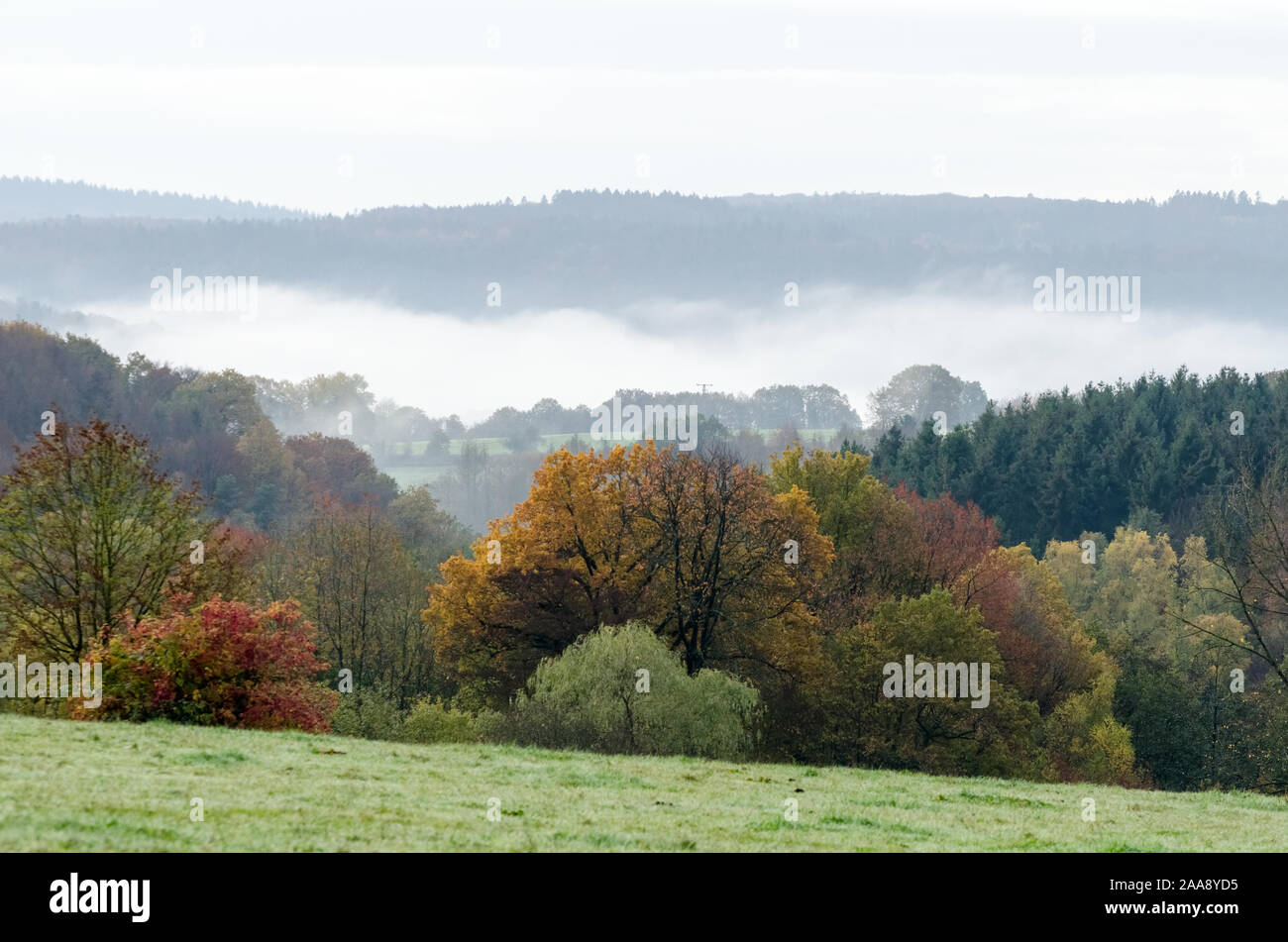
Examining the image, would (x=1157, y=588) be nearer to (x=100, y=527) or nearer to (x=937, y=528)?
(x=937, y=528)

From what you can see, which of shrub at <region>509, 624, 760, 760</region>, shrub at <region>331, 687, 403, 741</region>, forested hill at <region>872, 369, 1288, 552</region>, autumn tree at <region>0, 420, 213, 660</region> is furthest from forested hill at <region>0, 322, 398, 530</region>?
shrub at <region>509, 624, 760, 760</region>

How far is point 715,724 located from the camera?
39.9 meters

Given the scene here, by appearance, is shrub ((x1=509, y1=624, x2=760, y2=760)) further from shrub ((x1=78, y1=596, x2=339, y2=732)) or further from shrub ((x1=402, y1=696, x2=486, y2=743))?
shrub ((x1=78, y1=596, x2=339, y2=732))

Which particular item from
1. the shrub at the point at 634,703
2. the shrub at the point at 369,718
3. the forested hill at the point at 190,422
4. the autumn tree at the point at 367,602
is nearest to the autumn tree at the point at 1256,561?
the shrub at the point at 634,703

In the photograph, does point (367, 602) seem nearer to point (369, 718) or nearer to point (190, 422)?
point (369, 718)

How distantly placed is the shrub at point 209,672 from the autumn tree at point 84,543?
22.5 ft

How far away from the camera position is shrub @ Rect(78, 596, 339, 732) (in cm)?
2888

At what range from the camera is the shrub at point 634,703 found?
37344 millimetres

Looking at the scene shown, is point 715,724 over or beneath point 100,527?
beneath

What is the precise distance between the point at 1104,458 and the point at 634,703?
82.2 m

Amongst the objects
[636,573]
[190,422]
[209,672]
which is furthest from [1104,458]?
[209,672]
